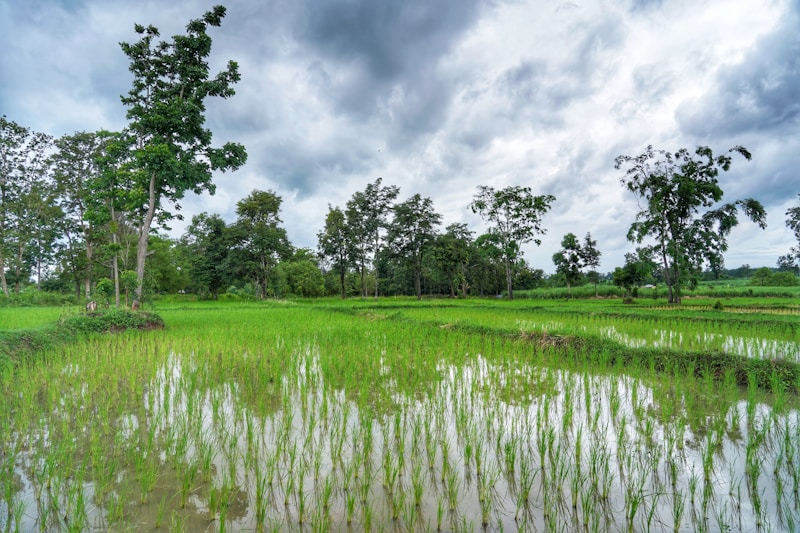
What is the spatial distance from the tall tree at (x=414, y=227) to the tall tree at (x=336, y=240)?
4885 mm

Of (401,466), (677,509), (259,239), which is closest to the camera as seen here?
(677,509)

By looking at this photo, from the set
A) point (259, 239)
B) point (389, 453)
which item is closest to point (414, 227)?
point (259, 239)

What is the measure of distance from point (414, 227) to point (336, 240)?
8.47 meters

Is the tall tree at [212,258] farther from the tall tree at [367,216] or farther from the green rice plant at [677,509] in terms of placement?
the green rice plant at [677,509]

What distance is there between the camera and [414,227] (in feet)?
123

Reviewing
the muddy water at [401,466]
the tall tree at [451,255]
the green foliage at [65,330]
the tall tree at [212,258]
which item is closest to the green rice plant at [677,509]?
the muddy water at [401,466]

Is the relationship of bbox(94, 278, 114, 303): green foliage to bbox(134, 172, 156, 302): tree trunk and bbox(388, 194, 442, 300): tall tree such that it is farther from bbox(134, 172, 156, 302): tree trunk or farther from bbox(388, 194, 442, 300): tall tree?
bbox(388, 194, 442, 300): tall tree

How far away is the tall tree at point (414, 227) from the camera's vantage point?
3728 centimetres

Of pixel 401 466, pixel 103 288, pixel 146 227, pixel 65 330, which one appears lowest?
pixel 401 466

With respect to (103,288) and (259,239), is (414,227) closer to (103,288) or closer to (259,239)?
(259,239)

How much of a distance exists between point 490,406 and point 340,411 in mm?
1937

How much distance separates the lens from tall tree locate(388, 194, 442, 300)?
3728 cm

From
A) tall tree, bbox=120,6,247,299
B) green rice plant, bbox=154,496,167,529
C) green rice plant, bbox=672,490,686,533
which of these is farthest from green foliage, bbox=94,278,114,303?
green rice plant, bbox=672,490,686,533

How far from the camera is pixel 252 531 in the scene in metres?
2.31
